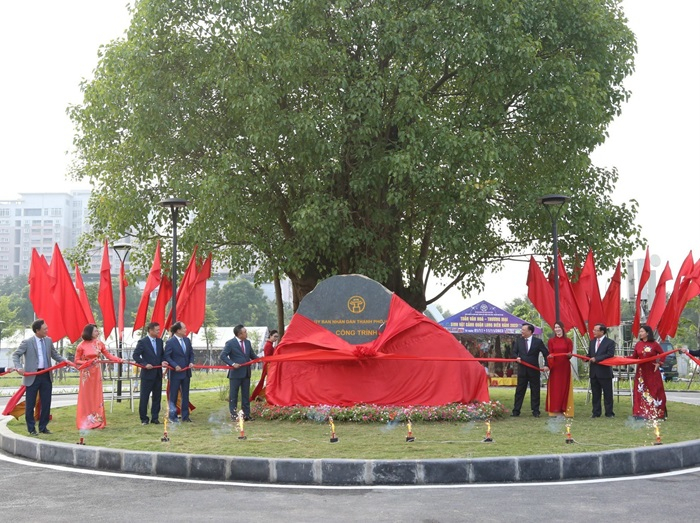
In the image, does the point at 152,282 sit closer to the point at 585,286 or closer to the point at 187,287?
the point at 187,287

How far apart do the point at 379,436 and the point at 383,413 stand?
2076 mm

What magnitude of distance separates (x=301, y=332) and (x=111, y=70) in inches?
299

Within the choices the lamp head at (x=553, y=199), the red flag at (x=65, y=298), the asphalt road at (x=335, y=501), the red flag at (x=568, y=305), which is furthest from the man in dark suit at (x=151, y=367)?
the red flag at (x=568, y=305)

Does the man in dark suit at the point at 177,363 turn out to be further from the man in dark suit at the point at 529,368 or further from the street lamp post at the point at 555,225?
the street lamp post at the point at 555,225

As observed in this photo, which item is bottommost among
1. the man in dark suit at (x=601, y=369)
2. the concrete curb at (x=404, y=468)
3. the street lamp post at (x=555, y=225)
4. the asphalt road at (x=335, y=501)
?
the asphalt road at (x=335, y=501)

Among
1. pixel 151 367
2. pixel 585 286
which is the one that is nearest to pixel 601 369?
pixel 585 286

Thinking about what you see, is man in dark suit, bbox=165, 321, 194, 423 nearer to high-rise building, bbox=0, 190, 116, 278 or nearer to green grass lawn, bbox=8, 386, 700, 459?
green grass lawn, bbox=8, 386, 700, 459

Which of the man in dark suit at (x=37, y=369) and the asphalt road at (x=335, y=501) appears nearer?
the asphalt road at (x=335, y=501)

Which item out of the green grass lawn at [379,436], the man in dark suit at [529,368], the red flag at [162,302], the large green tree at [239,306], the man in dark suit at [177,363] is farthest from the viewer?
the large green tree at [239,306]

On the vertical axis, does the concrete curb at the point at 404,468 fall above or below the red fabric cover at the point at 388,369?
below

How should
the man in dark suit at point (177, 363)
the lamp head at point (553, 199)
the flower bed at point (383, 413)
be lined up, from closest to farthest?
the flower bed at point (383, 413)
the man in dark suit at point (177, 363)
the lamp head at point (553, 199)

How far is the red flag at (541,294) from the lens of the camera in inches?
690

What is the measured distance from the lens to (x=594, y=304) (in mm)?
17078

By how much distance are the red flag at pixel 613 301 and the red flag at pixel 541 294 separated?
122 cm
